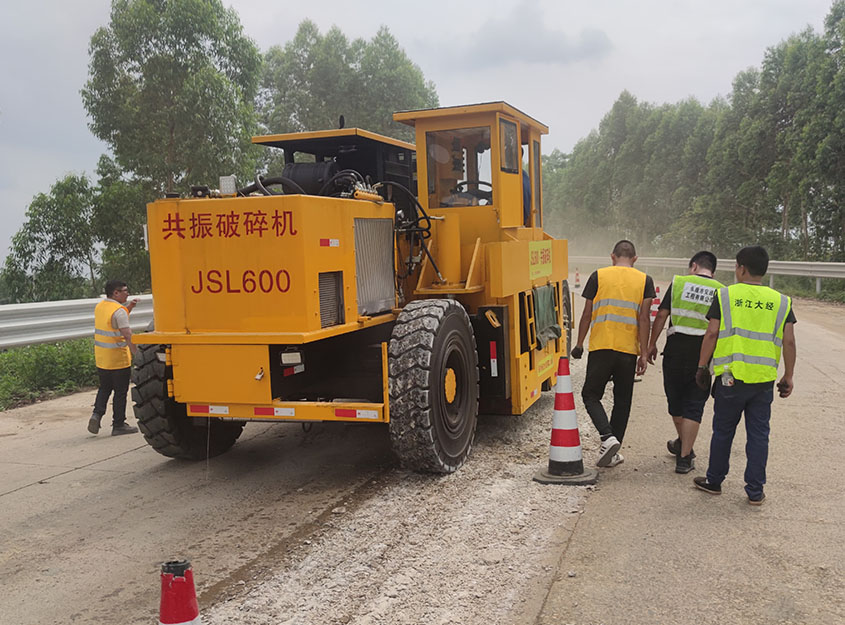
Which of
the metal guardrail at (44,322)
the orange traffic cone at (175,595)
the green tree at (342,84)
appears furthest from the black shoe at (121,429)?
the green tree at (342,84)

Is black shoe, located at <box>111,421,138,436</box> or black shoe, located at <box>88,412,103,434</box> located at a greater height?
black shoe, located at <box>88,412,103,434</box>

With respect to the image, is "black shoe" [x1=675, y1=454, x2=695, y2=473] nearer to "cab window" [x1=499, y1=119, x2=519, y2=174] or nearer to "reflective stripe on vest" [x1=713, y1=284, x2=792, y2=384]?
"reflective stripe on vest" [x1=713, y1=284, x2=792, y2=384]

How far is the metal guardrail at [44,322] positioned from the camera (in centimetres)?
921

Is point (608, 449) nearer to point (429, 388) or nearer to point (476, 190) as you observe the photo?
point (429, 388)

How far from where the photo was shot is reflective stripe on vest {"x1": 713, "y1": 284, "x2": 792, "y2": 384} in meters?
5.11

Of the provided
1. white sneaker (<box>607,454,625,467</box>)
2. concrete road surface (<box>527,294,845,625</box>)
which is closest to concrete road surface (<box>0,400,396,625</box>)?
concrete road surface (<box>527,294,845,625</box>)

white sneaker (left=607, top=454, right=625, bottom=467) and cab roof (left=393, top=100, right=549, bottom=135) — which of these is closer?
white sneaker (left=607, top=454, right=625, bottom=467)

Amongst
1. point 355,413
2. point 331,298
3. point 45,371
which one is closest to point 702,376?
point 355,413

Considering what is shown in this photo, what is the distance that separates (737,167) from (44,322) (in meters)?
29.9

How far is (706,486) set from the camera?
532 cm

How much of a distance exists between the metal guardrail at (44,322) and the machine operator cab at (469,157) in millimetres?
4464

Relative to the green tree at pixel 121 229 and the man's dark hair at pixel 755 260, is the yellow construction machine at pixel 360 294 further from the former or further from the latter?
the green tree at pixel 121 229

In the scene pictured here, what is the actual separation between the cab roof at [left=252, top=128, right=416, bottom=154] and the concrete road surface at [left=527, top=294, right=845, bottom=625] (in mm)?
3745

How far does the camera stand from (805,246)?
88.3 feet
